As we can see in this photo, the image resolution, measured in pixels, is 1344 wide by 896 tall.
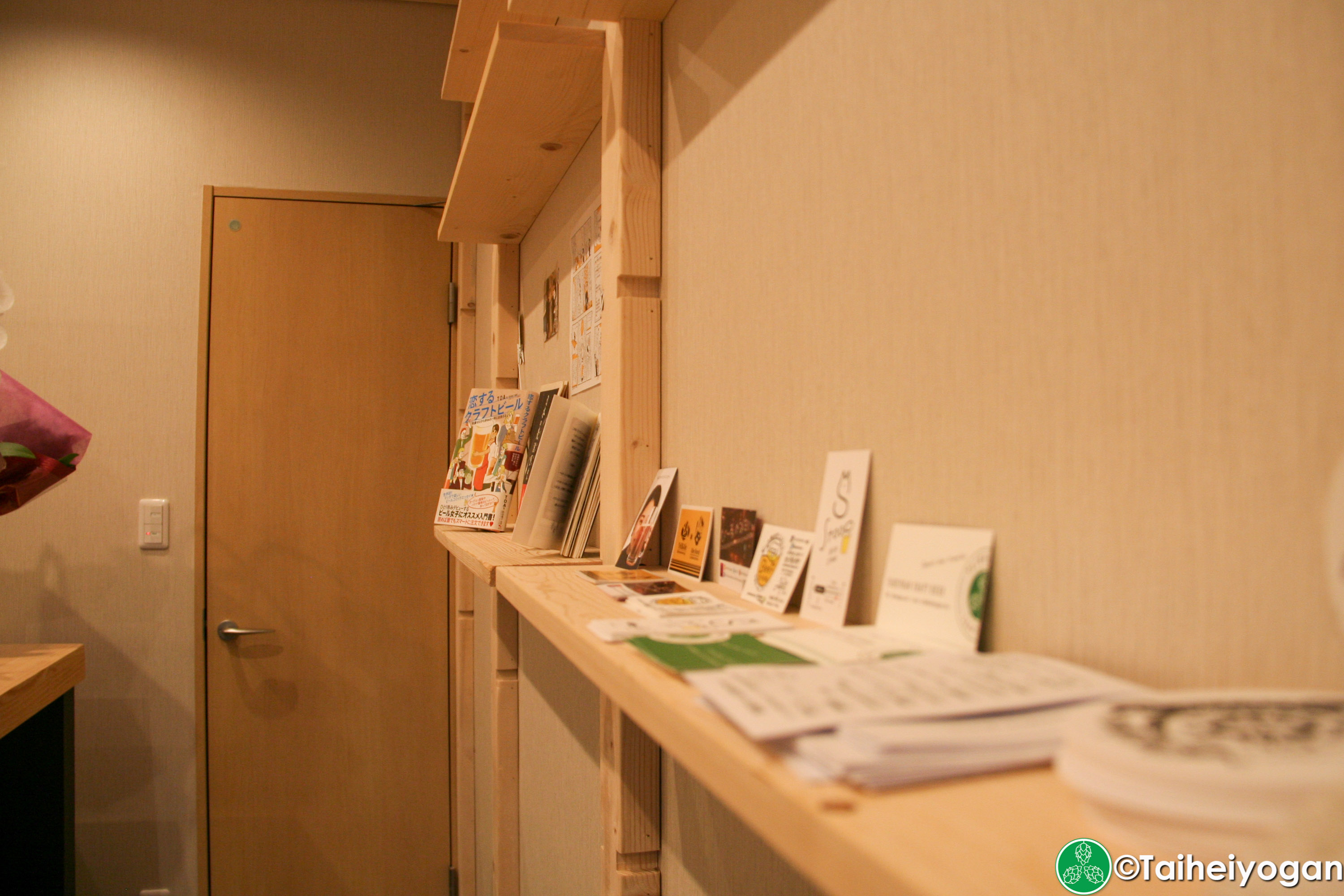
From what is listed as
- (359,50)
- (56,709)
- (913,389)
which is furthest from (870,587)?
(359,50)

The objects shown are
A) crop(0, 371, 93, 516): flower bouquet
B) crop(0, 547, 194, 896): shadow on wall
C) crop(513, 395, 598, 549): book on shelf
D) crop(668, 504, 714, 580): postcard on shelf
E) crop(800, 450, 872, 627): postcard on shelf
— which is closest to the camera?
crop(800, 450, 872, 627): postcard on shelf

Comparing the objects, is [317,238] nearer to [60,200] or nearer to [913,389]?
[60,200]

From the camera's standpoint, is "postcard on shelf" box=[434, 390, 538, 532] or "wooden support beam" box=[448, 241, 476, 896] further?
"wooden support beam" box=[448, 241, 476, 896]

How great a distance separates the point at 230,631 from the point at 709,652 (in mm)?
2521

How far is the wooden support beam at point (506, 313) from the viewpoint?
2031 millimetres

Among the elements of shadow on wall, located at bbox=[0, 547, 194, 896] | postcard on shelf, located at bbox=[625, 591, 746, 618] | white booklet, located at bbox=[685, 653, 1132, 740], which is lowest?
shadow on wall, located at bbox=[0, 547, 194, 896]

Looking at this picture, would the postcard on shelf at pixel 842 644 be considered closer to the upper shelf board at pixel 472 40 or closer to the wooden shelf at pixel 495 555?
the wooden shelf at pixel 495 555

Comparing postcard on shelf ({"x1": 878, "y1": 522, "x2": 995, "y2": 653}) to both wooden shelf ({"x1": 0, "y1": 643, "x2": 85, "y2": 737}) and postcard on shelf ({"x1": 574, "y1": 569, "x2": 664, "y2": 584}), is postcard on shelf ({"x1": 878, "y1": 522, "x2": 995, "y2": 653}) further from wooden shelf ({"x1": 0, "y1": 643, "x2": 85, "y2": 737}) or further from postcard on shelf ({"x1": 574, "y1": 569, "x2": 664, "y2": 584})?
wooden shelf ({"x1": 0, "y1": 643, "x2": 85, "y2": 737})

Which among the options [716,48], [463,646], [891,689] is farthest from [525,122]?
[463,646]

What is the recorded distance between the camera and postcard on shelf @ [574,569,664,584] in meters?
0.81

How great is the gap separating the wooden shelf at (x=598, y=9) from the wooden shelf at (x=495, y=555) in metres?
0.64

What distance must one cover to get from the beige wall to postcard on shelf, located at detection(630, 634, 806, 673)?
8.13 ft

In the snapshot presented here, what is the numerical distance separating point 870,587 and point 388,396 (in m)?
2.40

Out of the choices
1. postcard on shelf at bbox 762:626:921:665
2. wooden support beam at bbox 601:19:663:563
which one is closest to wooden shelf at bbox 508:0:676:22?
wooden support beam at bbox 601:19:663:563
